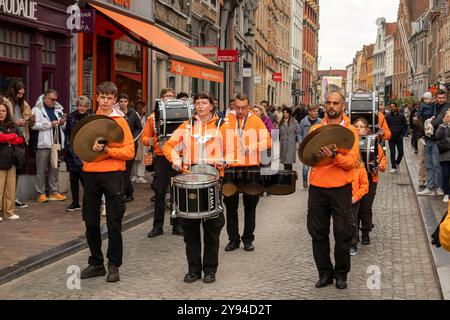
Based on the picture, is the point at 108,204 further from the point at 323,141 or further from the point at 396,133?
the point at 396,133

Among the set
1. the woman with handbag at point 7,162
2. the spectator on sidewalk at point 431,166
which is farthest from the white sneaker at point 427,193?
the woman with handbag at point 7,162

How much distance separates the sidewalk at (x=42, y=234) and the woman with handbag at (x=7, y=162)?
10.4 inches

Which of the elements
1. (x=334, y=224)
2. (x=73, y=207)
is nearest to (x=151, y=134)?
(x=73, y=207)

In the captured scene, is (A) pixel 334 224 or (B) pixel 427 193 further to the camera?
(B) pixel 427 193

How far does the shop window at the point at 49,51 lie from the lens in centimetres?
1352

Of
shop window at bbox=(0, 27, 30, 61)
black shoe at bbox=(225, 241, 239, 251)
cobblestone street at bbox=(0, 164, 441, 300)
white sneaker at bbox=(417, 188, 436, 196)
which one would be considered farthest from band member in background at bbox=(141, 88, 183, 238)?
white sneaker at bbox=(417, 188, 436, 196)

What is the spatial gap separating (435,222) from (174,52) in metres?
7.24

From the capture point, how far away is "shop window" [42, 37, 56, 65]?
532 inches

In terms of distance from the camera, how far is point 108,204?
6.97 meters

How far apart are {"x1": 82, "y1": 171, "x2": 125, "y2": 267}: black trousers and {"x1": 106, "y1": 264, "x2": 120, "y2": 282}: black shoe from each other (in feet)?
0.13

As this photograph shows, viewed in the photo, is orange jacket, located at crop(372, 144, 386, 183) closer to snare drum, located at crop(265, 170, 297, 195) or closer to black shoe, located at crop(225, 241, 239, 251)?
snare drum, located at crop(265, 170, 297, 195)

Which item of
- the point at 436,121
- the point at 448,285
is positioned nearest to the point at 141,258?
the point at 448,285
